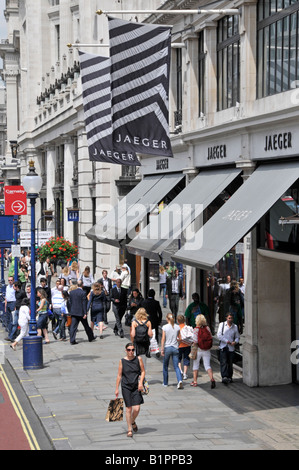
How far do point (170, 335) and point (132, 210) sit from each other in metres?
9.64

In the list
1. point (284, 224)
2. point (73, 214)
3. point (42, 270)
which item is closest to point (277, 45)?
point (284, 224)

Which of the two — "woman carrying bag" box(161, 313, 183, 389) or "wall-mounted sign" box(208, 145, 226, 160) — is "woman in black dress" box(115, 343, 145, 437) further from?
"wall-mounted sign" box(208, 145, 226, 160)

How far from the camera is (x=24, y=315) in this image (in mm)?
21984

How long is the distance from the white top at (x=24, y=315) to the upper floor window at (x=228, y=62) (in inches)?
292

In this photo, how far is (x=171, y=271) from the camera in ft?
81.3

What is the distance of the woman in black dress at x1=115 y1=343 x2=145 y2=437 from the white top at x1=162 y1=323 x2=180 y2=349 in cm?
371

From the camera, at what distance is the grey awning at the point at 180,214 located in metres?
19.5

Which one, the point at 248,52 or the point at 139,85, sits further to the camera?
the point at 248,52

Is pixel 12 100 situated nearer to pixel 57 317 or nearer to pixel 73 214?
pixel 73 214

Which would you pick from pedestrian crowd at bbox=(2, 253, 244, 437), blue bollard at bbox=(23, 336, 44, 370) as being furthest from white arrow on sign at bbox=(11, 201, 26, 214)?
blue bollard at bbox=(23, 336, 44, 370)

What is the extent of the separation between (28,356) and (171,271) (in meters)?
6.41

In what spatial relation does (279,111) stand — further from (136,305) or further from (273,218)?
(136,305)

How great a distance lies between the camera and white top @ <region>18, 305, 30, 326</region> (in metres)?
22.0

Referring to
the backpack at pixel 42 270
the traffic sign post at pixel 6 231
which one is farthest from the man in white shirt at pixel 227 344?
the backpack at pixel 42 270
